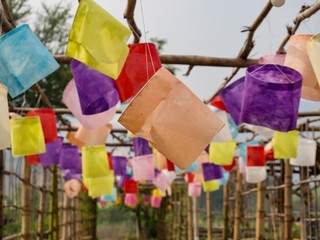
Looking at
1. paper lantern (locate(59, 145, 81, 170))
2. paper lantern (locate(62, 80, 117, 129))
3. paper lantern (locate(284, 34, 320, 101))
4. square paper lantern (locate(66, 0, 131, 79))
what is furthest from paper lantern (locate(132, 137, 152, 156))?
square paper lantern (locate(66, 0, 131, 79))

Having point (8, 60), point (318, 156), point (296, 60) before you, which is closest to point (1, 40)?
point (8, 60)

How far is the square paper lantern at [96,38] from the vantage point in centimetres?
167

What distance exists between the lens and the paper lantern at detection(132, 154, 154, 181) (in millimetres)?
3750

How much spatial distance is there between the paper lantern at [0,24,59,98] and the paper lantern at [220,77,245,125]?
91cm

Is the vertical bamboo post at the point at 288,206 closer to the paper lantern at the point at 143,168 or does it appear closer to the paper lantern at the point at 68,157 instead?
the paper lantern at the point at 143,168

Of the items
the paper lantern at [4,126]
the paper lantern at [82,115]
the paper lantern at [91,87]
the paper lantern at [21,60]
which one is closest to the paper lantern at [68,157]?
the paper lantern at [82,115]

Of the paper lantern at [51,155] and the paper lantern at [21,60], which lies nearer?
the paper lantern at [21,60]

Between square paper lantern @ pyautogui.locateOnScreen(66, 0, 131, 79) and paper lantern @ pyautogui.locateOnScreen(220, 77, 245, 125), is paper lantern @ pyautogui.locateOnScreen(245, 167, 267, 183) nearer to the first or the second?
paper lantern @ pyautogui.locateOnScreen(220, 77, 245, 125)

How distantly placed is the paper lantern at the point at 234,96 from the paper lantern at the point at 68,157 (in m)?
2.40

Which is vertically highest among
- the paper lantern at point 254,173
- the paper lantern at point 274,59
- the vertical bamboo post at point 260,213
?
the paper lantern at point 274,59

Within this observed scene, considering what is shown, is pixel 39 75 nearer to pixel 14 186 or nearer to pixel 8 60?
pixel 8 60

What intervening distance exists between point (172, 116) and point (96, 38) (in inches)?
15.3

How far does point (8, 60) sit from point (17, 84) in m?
0.09

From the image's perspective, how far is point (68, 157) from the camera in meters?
4.66
